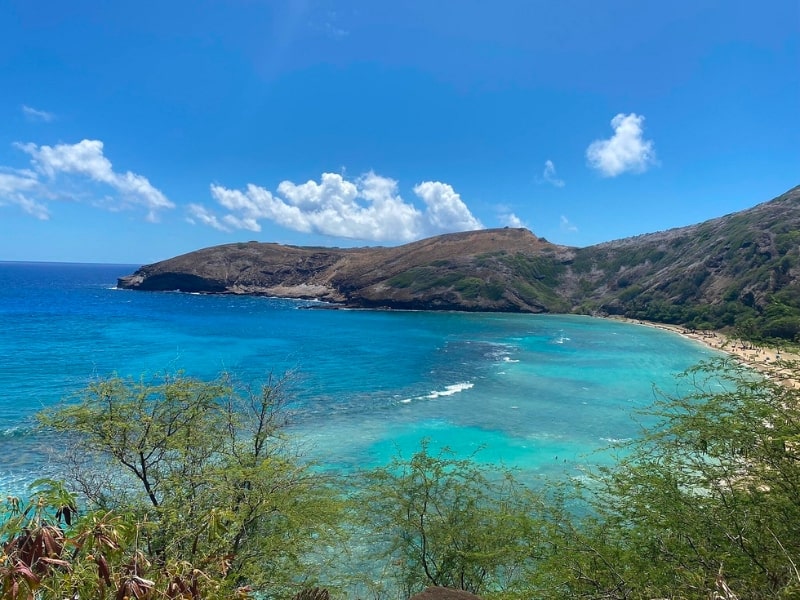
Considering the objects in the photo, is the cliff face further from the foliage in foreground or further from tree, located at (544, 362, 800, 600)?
tree, located at (544, 362, 800, 600)

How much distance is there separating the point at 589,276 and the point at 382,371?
132 metres

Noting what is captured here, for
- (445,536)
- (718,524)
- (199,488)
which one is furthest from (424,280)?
(718,524)

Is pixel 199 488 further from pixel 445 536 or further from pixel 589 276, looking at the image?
pixel 589 276

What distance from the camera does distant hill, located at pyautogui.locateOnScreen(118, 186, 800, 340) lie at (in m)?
111

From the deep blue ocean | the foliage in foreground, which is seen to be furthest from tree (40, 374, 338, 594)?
the deep blue ocean

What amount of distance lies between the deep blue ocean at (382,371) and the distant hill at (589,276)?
2311 centimetres

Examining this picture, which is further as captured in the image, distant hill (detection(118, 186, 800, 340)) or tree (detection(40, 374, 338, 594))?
distant hill (detection(118, 186, 800, 340))

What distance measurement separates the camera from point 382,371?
6066 cm

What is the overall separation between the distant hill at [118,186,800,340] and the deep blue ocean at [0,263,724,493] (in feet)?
75.8

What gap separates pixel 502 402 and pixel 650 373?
90.3 ft

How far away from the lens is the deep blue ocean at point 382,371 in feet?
113

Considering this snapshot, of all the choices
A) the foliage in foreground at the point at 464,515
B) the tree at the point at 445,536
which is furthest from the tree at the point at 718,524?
the tree at the point at 445,536

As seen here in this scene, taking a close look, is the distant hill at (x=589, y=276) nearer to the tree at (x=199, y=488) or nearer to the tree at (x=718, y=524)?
the tree at (x=718, y=524)

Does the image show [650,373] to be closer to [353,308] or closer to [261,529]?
[261,529]
